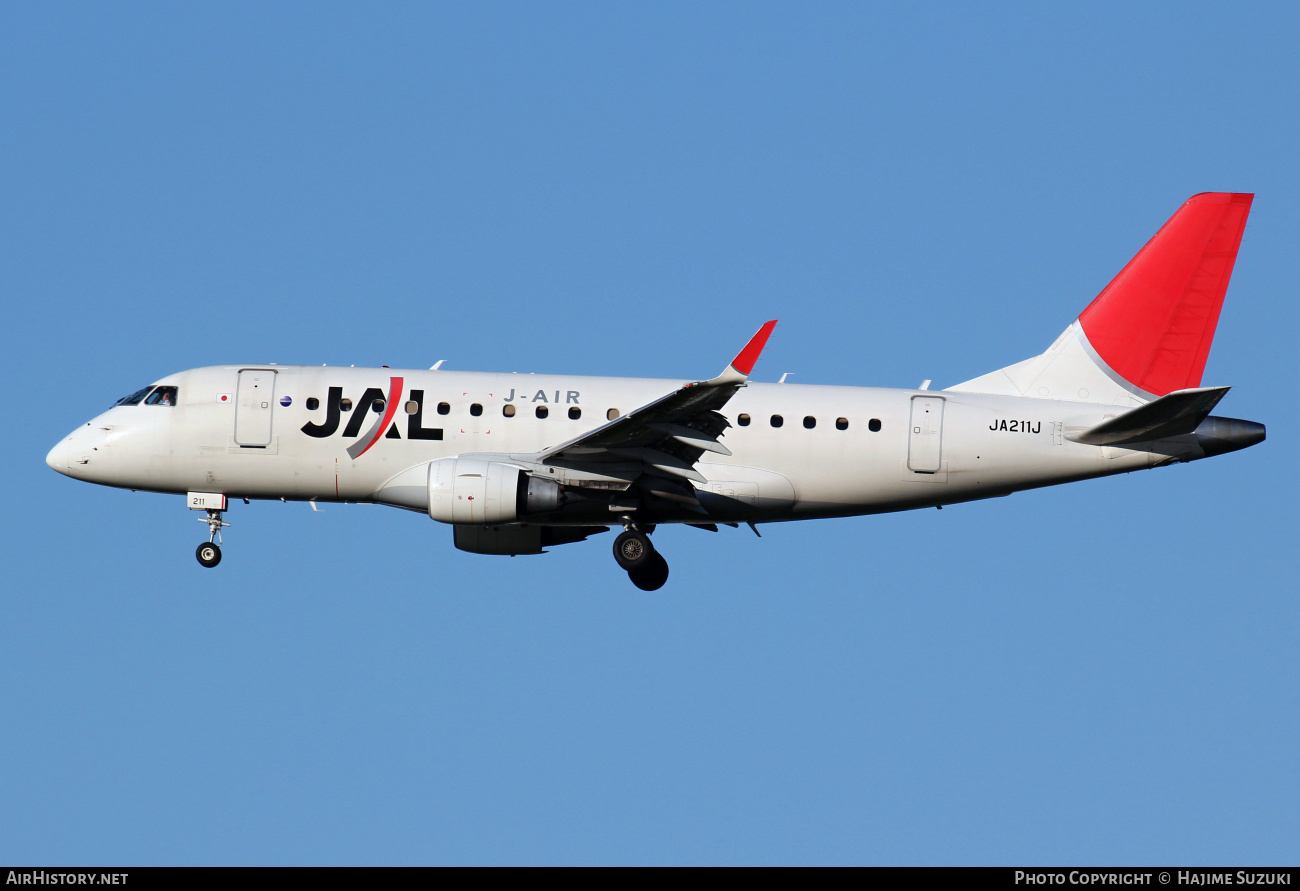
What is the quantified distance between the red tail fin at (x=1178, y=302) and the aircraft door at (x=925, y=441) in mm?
4458

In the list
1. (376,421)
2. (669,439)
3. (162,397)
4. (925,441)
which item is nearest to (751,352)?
(669,439)

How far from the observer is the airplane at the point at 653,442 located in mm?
33188

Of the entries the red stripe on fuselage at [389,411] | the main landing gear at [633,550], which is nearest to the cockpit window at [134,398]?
the red stripe on fuselage at [389,411]

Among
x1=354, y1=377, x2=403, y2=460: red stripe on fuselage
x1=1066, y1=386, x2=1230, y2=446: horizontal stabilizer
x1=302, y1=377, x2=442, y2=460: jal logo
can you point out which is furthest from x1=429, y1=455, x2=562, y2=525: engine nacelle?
x1=1066, y1=386, x2=1230, y2=446: horizontal stabilizer

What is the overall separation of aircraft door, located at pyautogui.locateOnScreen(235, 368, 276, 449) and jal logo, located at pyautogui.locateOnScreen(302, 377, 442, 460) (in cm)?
93

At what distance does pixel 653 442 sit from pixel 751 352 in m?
3.89

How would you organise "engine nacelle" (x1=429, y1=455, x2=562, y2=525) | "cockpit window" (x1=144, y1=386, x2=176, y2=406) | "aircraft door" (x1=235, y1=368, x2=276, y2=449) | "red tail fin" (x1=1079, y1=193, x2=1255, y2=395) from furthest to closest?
"red tail fin" (x1=1079, y1=193, x2=1255, y2=395)
"cockpit window" (x1=144, y1=386, x2=176, y2=406)
"aircraft door" (x1=235, y1=368, x2=276, y2=449)
"engine nacelle" (x1=429, y1=455, x2=562, y2=525)

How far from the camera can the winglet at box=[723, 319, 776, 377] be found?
2927 cm

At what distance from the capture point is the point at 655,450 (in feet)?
107

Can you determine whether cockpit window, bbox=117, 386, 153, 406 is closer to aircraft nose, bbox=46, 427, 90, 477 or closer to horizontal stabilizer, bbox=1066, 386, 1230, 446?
aircraft nose, bbox=46, 427, 90, 477

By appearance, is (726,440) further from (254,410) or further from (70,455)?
(70,455)

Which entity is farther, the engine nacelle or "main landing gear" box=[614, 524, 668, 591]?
"main landing gear" box=[614, 524, 668, 591]

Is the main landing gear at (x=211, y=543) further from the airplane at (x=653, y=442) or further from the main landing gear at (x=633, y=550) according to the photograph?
the main landing gear at (x=633, y=550)

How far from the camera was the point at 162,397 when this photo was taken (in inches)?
1379
